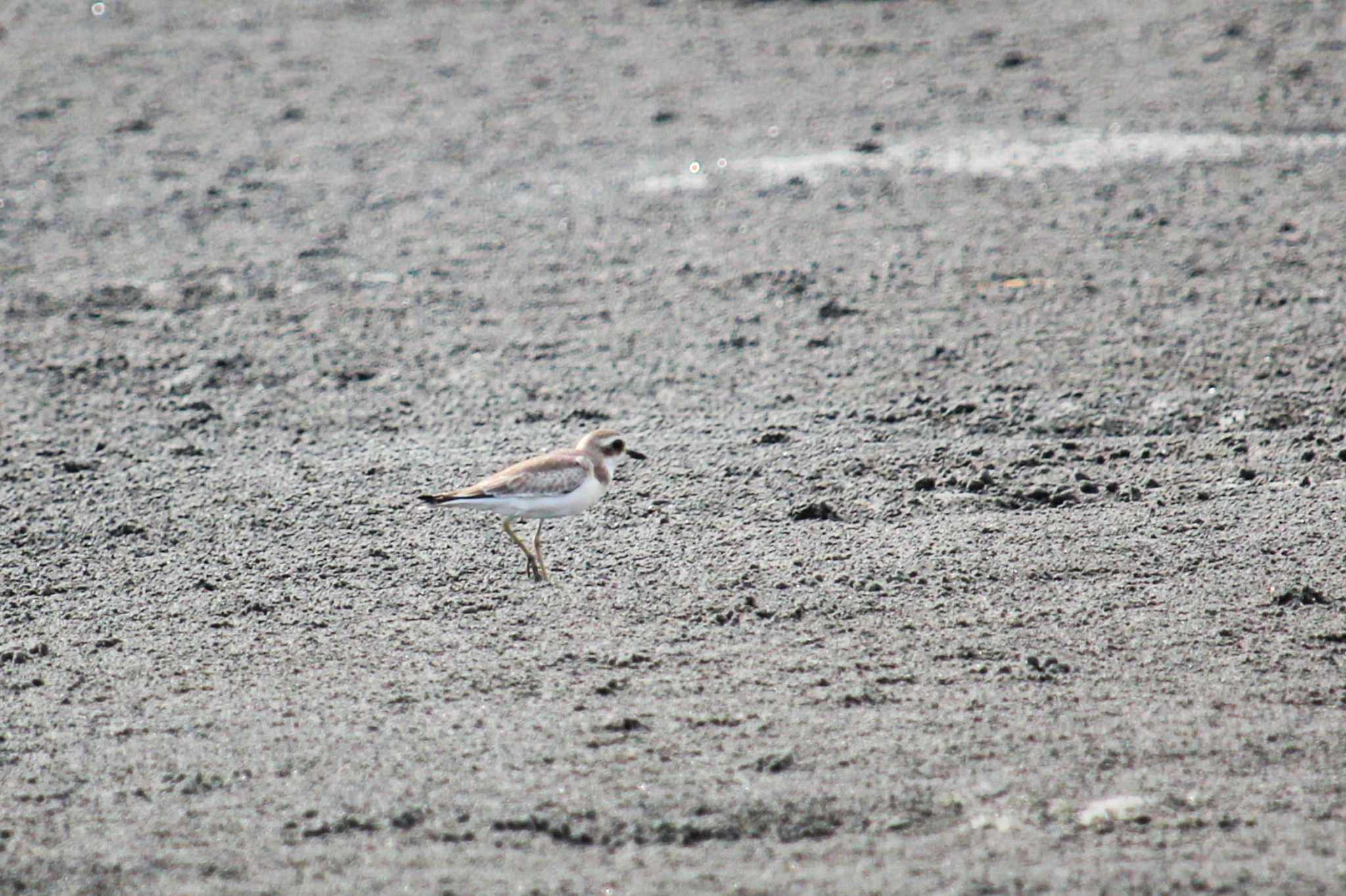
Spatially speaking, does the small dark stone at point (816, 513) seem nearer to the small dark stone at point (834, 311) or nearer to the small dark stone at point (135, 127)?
the small dark stone at point (834, 311)

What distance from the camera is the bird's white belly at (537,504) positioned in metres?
5.82

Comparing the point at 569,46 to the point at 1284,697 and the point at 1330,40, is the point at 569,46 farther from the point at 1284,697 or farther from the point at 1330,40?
the point at 1284,697

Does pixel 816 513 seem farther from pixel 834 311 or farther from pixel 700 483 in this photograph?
pixel 834 311

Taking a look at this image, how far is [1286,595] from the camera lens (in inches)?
210

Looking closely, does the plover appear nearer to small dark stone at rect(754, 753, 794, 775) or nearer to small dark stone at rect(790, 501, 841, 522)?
small dark stone at rect(790, 501, 841, 522)

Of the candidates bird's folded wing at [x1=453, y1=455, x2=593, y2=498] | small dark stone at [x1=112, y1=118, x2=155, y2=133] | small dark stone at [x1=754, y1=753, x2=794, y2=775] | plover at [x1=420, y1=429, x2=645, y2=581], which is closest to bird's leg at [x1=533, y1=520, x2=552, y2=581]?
plover at [x1=420, y1=429, x2=645, y2=581]

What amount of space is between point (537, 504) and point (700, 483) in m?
1.07

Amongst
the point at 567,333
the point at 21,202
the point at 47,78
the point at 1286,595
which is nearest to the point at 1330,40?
the point at 567,333

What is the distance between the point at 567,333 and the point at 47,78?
9.13 metres

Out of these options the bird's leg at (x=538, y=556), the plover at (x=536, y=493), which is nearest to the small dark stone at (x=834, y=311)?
the plover at (x=536, y=493)

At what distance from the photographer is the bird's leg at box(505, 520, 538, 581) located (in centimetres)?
579

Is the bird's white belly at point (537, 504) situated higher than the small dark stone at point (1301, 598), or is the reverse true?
the bird's white belly at point (537, 504)

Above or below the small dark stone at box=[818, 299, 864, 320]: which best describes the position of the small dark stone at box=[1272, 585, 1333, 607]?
below

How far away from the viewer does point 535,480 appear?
5836mm
